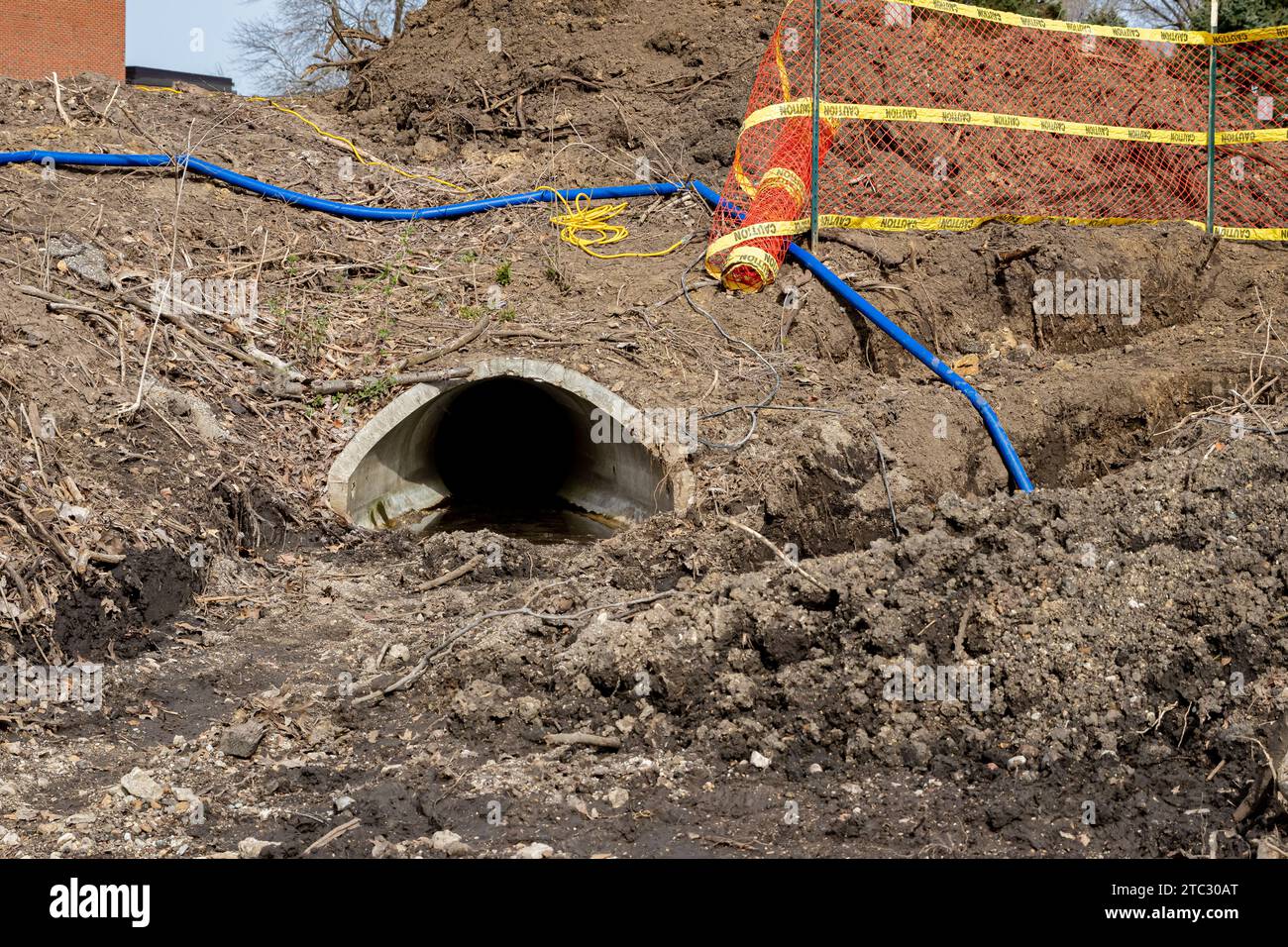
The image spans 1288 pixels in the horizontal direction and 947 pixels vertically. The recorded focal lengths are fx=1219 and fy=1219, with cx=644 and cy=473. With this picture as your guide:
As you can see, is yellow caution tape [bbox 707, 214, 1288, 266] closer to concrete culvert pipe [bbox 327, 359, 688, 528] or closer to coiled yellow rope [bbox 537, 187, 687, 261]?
coiled yellow rope [bbox 537, 187, 687, 261]

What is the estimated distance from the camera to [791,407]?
8.87 meters

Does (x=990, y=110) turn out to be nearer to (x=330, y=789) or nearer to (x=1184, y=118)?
(x=1184, y=118)

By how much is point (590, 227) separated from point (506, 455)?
323 centimetres

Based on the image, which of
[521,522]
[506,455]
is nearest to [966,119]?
[521,522]

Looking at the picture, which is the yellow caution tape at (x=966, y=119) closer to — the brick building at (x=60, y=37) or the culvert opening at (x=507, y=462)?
the culvert opening at (x=507, y=462)

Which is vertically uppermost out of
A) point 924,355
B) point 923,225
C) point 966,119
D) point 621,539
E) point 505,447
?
point 966,119

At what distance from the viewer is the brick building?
662 inches

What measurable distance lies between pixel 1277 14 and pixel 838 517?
8996 millimetres

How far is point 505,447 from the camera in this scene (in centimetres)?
1338

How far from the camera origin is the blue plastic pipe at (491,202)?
9.20 meters

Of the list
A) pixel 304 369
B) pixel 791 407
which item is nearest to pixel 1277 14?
pixel 791 407

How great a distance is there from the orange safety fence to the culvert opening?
2155mm

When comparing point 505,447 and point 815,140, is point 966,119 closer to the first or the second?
point 815,140

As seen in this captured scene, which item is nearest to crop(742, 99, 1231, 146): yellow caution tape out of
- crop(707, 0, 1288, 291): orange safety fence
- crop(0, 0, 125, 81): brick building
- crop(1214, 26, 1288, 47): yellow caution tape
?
crop(707, 0, 1288, 291): orange safety fence
